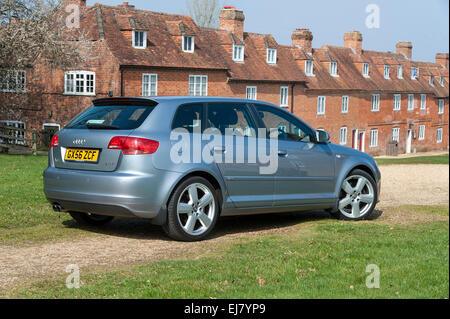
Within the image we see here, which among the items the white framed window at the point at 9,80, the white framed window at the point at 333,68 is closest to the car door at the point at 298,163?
the white framed window at the point at 9,80

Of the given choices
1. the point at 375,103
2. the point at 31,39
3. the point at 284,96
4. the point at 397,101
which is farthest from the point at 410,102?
the point at 31,39

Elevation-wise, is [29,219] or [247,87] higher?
[247,87]

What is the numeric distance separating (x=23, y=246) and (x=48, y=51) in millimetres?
20702

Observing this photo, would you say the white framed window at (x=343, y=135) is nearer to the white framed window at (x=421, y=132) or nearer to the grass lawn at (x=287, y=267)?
the white framed window at (x=421, y=132)

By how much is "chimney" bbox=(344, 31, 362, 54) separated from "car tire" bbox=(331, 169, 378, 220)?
52320 millimetres

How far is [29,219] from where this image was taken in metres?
8.97

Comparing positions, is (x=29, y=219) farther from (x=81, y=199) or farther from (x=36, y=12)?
(x=36, y=12)

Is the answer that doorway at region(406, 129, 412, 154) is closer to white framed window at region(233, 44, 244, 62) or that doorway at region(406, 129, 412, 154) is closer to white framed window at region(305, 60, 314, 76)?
white framed window at region(305, 60, 314, 76)

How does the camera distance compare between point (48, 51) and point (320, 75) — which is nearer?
point (48, 51)

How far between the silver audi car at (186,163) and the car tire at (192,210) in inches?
0.5

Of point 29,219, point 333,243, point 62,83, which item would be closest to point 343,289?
point 333,243

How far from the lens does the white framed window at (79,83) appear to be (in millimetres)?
36469

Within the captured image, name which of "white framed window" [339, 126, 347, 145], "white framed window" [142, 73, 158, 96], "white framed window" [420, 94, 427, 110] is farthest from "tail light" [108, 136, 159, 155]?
"white framed window" [420, 94, 427, 110]

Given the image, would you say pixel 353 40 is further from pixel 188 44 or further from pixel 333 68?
pixel 188 44
